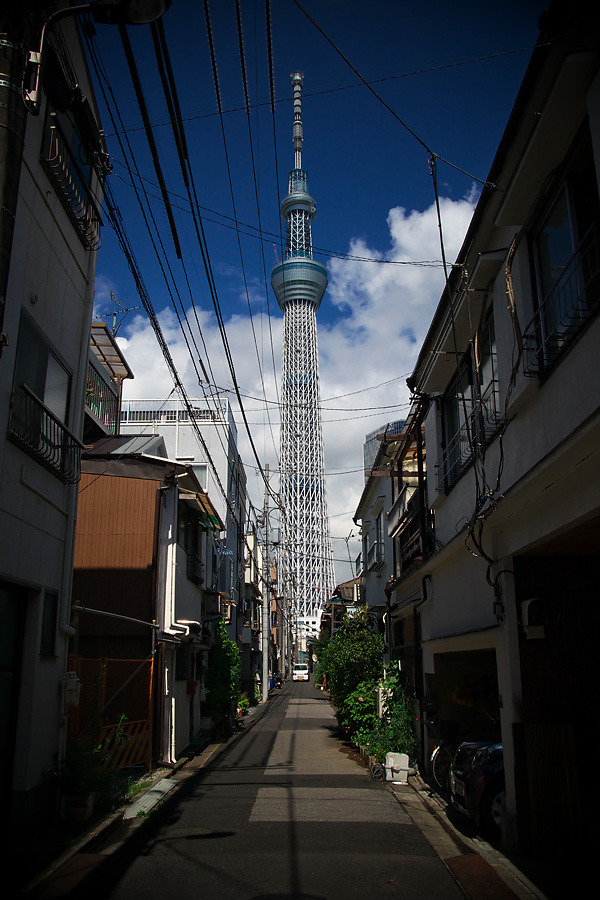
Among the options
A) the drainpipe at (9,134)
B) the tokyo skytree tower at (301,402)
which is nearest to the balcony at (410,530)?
the drainpipe at (9,134)

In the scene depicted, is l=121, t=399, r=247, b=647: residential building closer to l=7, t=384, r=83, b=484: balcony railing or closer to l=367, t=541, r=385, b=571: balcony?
l=367, t=541, r=385, b=571: balcony

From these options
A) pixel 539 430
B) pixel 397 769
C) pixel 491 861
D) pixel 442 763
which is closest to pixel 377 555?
pixel 397 769

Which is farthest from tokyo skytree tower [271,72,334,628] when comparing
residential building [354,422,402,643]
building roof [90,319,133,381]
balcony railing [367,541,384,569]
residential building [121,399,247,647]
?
building roof [90,319,133,381]

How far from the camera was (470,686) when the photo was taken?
11.2 metres

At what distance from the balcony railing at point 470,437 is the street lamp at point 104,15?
208 inches

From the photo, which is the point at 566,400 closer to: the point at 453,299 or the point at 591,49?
the point at 591,49

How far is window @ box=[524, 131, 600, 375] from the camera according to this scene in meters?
5.73

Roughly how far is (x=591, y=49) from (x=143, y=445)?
13.3 metres

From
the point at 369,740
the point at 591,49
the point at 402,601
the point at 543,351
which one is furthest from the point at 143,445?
the point at 591,49

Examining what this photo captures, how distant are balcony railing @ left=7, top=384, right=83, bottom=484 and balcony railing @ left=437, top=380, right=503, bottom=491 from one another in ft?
17.7

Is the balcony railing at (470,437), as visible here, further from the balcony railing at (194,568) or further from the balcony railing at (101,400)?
the balcony railing at (194,568)

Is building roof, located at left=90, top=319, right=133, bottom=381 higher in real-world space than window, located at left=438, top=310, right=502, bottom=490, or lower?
higher

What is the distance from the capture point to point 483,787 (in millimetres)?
7828

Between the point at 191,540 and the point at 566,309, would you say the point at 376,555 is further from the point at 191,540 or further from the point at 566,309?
the point at 566,309
